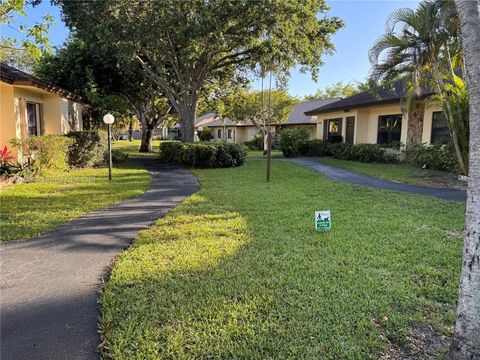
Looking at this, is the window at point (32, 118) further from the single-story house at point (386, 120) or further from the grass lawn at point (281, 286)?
the single-story house at point (386, 120)

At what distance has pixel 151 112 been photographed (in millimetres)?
26016

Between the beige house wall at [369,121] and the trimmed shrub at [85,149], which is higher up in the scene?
the beige house wall at [369,121]

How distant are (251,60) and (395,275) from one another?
1501 centimetres

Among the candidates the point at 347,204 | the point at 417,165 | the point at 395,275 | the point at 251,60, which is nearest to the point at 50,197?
the point at 347,204

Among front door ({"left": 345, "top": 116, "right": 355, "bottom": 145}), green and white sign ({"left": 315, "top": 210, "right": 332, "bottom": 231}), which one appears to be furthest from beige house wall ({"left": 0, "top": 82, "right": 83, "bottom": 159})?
front door ({"left": 345, "top": 116, "right": 355, "bottom": 145})

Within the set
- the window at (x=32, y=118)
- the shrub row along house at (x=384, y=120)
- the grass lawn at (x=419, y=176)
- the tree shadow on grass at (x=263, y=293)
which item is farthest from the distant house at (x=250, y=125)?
the tree shadow on grass at (x=263, y=293)

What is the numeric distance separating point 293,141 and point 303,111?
1569 cm

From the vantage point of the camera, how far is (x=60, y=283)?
3539 mm

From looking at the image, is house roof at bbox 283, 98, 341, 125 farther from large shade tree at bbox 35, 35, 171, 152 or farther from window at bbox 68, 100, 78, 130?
window at bbox 68, 100, 78, 130

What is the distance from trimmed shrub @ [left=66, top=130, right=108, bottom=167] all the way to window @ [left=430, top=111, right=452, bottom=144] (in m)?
14.4

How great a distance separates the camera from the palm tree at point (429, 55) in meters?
8.95

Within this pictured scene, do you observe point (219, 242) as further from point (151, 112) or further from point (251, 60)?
point (151, 112)

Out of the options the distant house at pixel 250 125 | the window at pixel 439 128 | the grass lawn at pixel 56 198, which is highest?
the distant house at pixel 250 125

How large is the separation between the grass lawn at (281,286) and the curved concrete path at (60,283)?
0.63 feet
